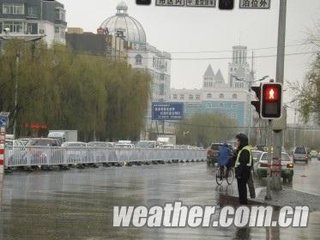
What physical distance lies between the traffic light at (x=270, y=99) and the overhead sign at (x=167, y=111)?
53.5 m

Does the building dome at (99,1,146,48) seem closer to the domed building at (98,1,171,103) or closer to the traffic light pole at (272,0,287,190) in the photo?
the domed building at (98,1,171,103)

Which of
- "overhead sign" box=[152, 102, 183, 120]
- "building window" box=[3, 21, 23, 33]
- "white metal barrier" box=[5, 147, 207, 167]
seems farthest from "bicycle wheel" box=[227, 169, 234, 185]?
"building window" box=[3, 21, 23, 33]

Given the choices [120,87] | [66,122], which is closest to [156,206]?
[66,122]

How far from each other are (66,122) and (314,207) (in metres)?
49.0

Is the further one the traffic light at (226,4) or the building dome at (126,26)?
the building dome at (126,26)

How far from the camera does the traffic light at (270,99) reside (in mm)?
19250

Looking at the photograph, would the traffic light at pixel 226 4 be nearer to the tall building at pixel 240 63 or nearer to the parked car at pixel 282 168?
the parked car at pixel 282 168

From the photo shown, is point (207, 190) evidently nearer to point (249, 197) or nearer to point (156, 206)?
point (249, 197)

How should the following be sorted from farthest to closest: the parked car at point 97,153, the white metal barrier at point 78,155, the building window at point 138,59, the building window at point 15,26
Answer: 1. the building window at point 138,59
2. the building window at point 15,26
3. the parked car at point 97,153
4. the white metal barrier at point 78,155

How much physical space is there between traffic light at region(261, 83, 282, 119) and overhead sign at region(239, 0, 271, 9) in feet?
10.00

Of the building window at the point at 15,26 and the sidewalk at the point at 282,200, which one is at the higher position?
the building window at the point at 15,26

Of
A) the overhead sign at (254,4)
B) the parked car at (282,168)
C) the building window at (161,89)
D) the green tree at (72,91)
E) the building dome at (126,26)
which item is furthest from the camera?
the building window at (161,89)

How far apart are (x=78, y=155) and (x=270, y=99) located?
26.1 m

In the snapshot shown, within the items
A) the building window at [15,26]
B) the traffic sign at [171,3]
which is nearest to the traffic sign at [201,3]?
the traffic sign at [171,3]
